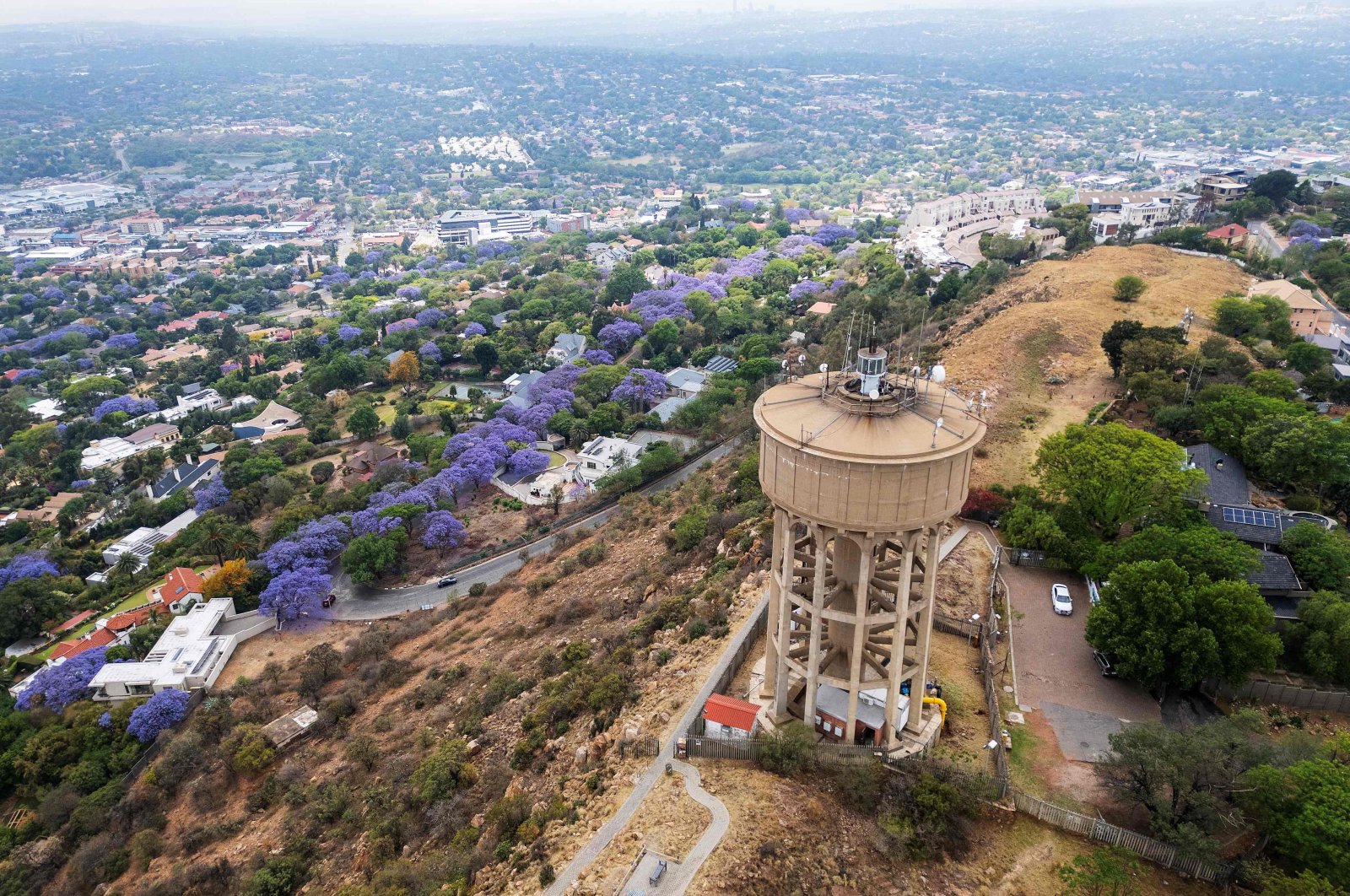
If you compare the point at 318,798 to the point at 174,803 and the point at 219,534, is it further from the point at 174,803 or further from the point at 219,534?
the point at 219,534

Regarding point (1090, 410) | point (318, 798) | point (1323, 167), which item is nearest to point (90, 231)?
point (318, 798)

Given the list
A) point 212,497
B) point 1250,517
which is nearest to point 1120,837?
point 1250,517

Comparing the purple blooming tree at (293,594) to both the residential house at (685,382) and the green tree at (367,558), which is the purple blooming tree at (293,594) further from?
the residential house at (685,382)

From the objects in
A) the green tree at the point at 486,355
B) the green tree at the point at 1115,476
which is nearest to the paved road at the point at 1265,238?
the green tree at the point at 1115,476

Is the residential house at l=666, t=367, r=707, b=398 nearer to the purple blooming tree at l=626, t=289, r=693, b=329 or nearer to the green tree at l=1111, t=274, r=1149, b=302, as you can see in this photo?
the purple blooming tree at l=626, t=289, r=693, b=329

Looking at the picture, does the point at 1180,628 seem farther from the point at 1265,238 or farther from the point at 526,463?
the point at 1265,238

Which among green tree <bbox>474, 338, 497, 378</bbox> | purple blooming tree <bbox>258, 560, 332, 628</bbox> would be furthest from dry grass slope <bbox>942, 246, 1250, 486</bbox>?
green tree <bbox>474, 338, 497, 378</bbox>
